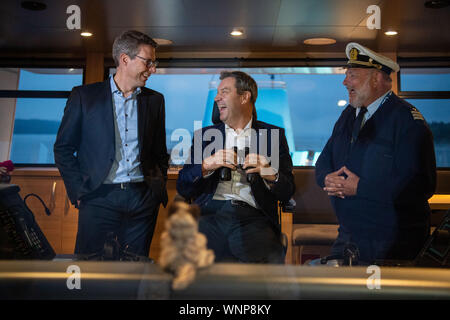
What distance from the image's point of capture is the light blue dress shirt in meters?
1.30

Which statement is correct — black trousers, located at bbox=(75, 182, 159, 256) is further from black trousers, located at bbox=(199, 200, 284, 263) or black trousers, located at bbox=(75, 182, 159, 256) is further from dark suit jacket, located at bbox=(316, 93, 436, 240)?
dark suit jacket, located at bbox=(316, 93, 436, 240)

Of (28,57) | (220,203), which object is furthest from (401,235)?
(28,57)

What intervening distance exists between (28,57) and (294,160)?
94 centimetres

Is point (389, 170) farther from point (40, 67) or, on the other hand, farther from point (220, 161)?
point (40, 67)

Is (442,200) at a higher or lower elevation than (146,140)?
lower

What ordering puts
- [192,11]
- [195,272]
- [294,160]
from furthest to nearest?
[192,11]
[294,160]
[195,272]

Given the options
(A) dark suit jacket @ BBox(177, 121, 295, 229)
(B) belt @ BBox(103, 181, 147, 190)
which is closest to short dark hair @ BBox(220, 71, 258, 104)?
(A) dark suit jacket @ BBox(177, 121, 295, 229)

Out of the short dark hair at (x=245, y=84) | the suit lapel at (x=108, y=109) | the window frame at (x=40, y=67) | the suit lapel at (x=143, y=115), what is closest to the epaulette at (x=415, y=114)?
the short dark hair at (x=245, y=84)

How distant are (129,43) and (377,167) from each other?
2.83ft

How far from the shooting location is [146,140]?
1322 mm

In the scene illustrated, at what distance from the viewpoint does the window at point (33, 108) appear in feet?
4.48

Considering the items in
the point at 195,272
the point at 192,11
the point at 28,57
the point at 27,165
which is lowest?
the point at 195,272

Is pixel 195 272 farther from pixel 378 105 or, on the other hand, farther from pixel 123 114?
pixel 378 105

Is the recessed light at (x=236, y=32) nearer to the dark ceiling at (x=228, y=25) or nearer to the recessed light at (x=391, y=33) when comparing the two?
the dark ceiling at (x=228, y=25)
